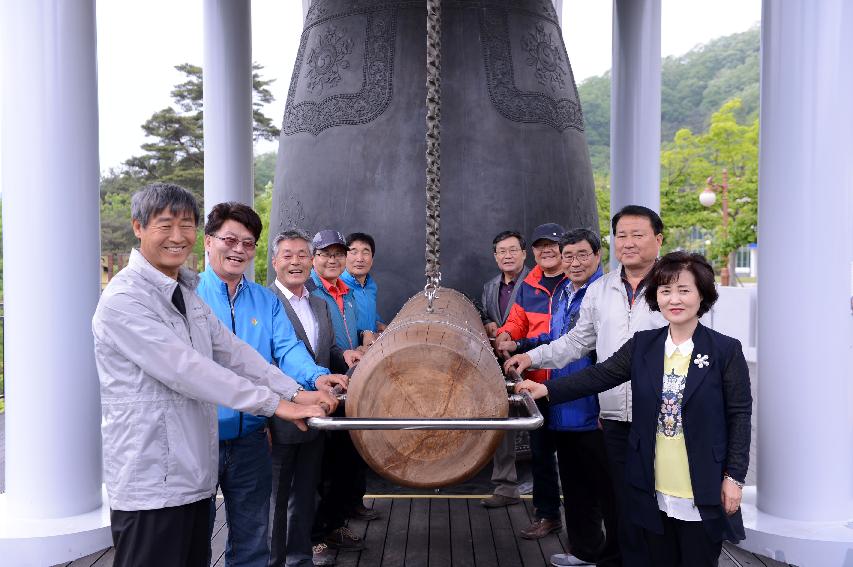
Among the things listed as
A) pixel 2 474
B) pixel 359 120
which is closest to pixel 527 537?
pixel 359 120

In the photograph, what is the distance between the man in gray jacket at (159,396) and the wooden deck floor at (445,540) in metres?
1.77

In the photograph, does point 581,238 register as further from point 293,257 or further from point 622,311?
point 293,257

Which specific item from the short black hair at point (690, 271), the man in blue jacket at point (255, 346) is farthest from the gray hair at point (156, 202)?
the short black hair at point (690, 271)

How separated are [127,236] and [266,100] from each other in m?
8.62

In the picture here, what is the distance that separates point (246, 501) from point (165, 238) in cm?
118

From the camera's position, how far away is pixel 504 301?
4.27m

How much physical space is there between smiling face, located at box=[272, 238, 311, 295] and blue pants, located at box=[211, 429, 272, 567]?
0.72m

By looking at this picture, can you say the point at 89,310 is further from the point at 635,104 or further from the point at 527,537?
the point at 635,104

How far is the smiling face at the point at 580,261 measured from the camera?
3566 mm

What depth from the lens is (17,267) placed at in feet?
12.8

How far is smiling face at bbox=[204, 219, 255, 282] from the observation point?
2.85 metres

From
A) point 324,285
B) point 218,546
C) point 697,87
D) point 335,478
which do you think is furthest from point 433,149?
point 697,87

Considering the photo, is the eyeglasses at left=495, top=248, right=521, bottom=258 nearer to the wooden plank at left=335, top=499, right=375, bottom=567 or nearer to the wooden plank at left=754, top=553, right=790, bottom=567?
the wooden plank at left=335, top=499, right=375, bottom=567

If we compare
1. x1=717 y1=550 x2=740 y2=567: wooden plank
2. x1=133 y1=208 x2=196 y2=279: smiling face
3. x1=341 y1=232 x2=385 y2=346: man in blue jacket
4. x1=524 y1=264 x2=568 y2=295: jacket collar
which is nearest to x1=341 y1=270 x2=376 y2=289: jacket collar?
x1=341 y1=232 x2=385 y2=346: man in blue jacket
